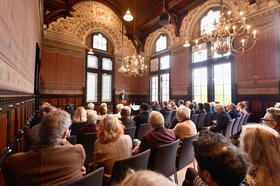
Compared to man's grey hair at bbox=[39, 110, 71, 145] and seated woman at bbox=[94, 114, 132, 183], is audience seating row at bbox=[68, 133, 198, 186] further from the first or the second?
man's grey hair at bbox=[39, 110, 71, 145]

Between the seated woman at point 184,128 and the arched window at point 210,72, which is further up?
the arched window at point 210,72

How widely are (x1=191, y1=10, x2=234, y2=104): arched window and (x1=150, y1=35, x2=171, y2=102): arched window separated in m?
2.08

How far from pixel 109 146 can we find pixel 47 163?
78cm

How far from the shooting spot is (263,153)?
123 centimetres

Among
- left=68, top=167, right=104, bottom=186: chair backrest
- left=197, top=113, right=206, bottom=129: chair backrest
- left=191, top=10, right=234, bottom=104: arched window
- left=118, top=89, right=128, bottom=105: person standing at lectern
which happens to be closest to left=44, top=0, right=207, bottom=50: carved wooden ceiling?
left=191, top=10, right=234, bottom=104: arched window

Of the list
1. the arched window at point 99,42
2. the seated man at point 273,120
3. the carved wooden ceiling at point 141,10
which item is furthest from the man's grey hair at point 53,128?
the arched window at point 99,42

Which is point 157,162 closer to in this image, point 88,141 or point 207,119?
point 88,141

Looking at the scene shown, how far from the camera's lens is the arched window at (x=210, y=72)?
7.68m

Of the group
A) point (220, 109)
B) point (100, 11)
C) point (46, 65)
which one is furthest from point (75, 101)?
point (220, 109)

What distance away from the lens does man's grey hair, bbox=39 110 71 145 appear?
1299 mm

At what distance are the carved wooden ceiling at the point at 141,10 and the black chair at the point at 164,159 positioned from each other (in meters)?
8.25

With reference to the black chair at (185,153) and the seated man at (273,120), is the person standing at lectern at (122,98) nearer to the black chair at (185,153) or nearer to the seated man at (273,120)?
the black chair at (185,153)

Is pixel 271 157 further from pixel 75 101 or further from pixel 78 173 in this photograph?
pixel 75 101

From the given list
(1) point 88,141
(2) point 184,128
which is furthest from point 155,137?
(1) point 88,141
